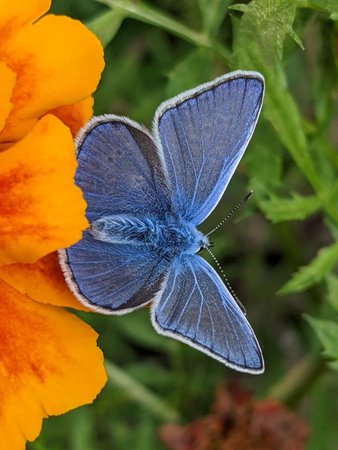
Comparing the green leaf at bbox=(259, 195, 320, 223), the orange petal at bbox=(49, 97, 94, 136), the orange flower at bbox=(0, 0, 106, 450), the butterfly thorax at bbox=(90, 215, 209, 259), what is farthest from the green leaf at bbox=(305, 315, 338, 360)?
the orange petal at bbox=(49, 97, 94, 136)

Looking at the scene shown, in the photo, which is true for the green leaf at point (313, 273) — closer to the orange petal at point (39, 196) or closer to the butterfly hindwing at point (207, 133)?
the butterfly hindwing at point (207, 133)

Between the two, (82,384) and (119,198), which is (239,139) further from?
(82,384)

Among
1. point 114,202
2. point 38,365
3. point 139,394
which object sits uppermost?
point 114,202

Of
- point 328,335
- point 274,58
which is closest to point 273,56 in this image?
point 274,58

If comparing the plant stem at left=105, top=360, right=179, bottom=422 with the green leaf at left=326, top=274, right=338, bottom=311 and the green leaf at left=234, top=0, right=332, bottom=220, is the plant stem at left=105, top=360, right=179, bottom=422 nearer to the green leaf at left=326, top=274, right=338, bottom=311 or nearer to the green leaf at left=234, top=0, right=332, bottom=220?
the green leaf at left=326, top=274, right=338, bottom=311

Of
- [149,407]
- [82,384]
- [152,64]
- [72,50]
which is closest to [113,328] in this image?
[149,407]

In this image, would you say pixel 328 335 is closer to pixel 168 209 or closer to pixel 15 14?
pixel 168 209
